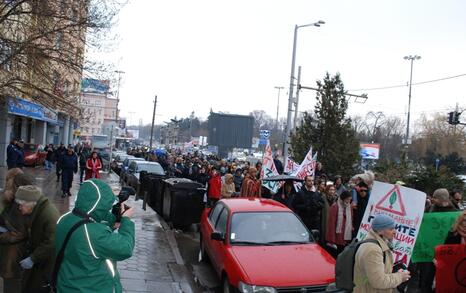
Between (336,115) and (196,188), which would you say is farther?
(336,115)

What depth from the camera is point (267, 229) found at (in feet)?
26.2

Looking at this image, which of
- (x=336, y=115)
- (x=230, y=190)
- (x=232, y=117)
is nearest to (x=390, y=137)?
(x=232, y=117)

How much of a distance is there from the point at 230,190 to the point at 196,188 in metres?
1.54

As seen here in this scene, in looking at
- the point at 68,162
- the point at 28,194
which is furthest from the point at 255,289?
the point at 68,162

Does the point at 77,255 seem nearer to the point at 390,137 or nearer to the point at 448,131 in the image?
the point at 448,131

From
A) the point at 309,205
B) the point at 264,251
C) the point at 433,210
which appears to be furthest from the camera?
the point at 309,205

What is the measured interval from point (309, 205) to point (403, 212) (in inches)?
167

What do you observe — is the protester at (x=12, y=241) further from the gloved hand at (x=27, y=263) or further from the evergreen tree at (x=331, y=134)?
the evergreen tree at (x=331, y=134)

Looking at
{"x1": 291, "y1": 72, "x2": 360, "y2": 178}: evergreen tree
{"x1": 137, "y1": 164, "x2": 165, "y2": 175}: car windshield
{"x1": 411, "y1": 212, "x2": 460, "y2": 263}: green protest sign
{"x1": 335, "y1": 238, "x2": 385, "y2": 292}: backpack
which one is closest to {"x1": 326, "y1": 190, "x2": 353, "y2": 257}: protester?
{"x1": 411, "y1": 212, "x2": 460, "y2": 263}: green protest sign

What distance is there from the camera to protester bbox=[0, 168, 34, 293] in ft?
15.9

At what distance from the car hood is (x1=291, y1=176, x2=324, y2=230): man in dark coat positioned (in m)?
2.30

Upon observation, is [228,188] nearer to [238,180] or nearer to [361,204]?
[238,180]

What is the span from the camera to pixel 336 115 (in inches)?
875

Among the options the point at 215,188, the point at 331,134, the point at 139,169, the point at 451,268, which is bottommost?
the point at 139,169
